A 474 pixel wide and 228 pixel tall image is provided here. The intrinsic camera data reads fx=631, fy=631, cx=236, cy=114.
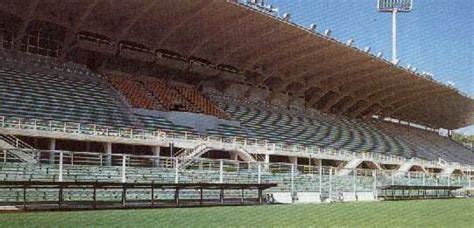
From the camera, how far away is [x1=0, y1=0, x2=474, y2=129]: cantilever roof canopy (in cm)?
3678

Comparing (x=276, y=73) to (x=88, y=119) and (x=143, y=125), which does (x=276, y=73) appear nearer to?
(x=143, y=125)

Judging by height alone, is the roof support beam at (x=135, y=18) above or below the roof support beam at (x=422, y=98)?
above

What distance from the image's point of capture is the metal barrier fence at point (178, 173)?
63.7ft

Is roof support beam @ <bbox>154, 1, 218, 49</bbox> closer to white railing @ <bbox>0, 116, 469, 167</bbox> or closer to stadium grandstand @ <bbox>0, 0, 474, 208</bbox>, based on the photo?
stadium grandstand @ <bbox>0, 0, 474, 208</bbox>

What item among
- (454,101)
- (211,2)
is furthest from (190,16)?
(454,101)

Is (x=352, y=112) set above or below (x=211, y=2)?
below

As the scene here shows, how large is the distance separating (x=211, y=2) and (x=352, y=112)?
3102cm

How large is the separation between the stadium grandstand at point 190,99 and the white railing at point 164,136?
80 millimetres

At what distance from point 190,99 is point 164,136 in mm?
9967

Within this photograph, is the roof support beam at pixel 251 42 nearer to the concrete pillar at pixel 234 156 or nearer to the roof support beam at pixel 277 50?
the roof support beam at pixel 277 50

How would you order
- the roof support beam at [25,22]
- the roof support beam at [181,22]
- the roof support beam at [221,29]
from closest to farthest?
1. the roof support beam at [25,22]
2. the roof support beam at [181,22]
3. the roof support beam at [221,29]

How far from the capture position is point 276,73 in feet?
168

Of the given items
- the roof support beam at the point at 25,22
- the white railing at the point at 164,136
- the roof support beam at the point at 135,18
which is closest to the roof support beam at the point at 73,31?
the roof support beam at the point at 25,22

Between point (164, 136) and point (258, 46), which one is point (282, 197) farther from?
point (258, 46)
